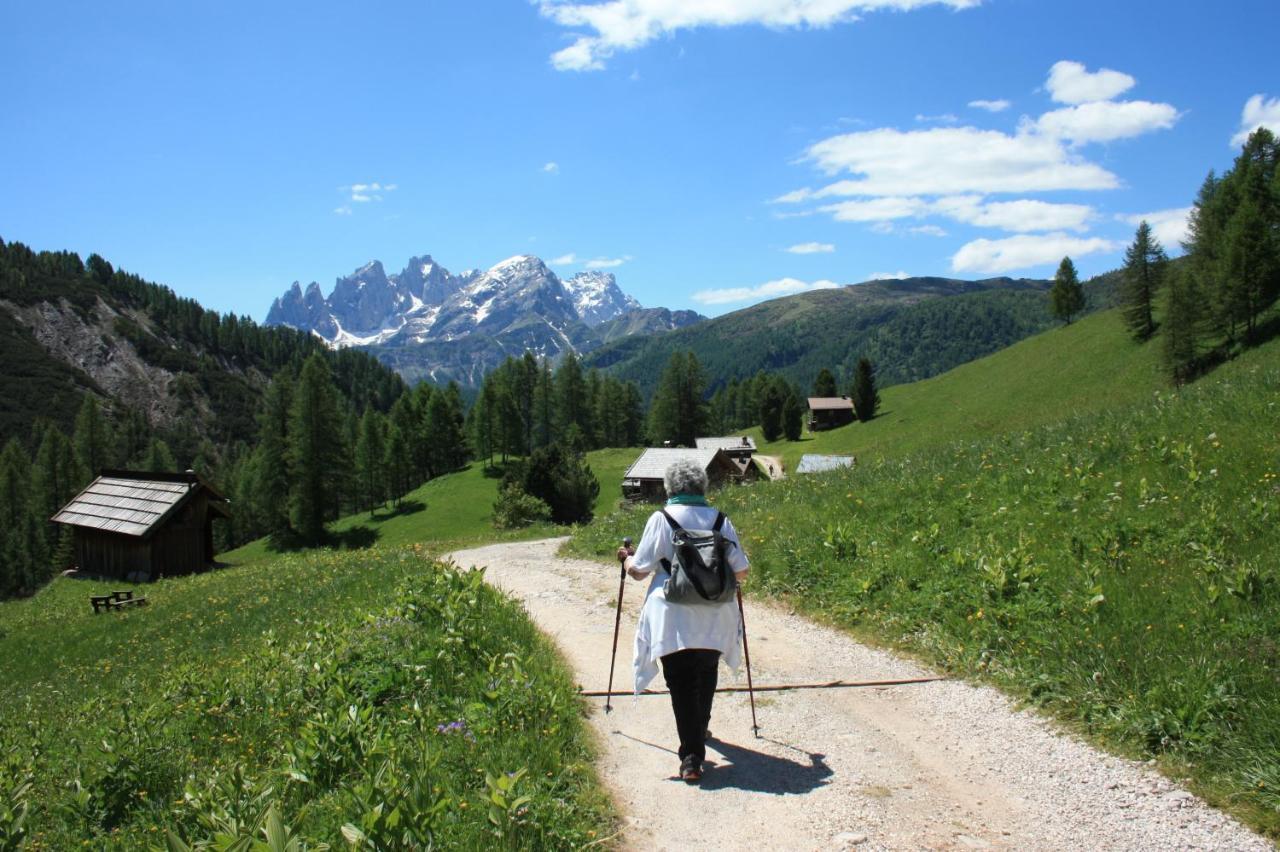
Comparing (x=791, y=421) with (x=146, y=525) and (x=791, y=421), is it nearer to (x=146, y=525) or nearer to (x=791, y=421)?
(x=791, y=421)

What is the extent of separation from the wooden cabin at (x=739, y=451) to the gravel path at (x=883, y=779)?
2599 inches

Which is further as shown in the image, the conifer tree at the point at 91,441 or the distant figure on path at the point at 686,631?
the conifer tree at the point at 91,441

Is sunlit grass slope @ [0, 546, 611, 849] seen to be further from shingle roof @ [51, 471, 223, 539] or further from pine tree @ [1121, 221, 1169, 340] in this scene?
pine tree @ [1121, 221, 1169, 340]

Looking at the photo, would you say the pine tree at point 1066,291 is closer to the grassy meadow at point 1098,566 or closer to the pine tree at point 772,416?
the pine tree at point 772,416

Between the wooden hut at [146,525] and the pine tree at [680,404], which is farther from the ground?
A: the pine tree at [680,404]

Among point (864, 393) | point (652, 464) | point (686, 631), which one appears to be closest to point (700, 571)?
point (686, 631)

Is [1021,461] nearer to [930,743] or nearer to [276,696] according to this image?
[930,743]

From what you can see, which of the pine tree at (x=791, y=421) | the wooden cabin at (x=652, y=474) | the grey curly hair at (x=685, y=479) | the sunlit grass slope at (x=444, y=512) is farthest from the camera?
the pine tree at (x=791, y=421)

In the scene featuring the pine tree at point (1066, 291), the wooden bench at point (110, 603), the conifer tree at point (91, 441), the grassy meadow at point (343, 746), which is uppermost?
the pine tree at point (1066, 291)

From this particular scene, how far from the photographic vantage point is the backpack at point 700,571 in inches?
260

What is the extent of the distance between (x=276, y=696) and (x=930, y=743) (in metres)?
6.76

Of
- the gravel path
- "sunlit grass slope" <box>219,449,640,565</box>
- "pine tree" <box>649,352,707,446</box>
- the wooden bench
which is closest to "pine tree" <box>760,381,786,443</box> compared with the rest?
"pine tree" <box>649,352,707,446</box>

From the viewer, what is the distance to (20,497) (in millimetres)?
96438

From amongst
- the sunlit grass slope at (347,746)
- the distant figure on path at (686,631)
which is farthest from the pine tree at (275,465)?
the distant figure on path at (686,631)
